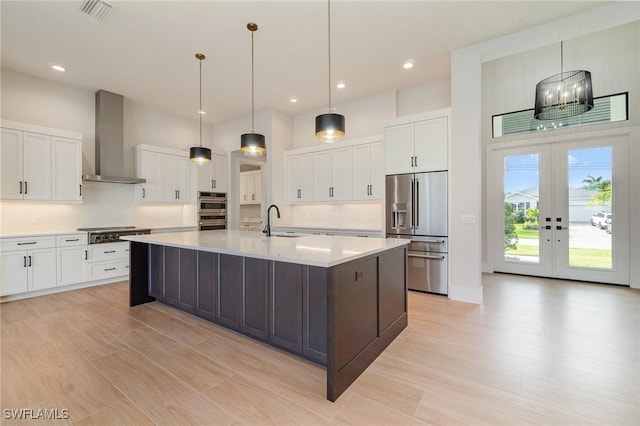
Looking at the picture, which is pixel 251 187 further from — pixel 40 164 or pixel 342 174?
pixel 40 164

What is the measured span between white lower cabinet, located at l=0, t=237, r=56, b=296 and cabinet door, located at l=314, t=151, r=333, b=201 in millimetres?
4431

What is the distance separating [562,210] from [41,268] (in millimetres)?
8668

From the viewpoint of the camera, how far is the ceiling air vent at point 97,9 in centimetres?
287

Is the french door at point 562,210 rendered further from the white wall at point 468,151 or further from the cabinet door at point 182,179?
the cabinet door at point 182,179

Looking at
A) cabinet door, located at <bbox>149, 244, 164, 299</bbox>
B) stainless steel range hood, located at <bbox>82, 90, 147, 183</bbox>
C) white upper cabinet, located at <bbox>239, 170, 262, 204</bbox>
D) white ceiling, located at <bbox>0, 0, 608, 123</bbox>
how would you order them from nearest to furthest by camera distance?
white ceiling, located at <bbox>0, 0, 608, 123</bbox>
cabinet door, located at <bbox>149, 244, 164, 299</bbox>
stainless steel range hood, located at <bbox>82, 90, 147, 183</bbox>
white upper cabinet, located at <bbox>239, 170, 262, 204</bbox>

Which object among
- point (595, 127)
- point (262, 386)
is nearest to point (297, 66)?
point (262, 386)

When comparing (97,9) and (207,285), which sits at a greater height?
(97,9)

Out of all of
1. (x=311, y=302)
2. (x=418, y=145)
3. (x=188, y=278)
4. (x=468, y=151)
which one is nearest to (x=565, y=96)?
(x=468, y=151)

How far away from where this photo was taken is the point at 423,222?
4.19 metres

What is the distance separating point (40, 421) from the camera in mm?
→ 1648

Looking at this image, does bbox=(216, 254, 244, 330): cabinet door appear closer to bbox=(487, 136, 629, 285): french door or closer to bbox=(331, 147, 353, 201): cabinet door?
bbox=(331, 147, 353, 201): cabinet door

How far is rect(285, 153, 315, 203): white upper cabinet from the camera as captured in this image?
589 cm

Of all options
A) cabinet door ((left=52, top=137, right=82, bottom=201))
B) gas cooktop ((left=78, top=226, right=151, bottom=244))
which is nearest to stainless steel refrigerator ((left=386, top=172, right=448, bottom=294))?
gas cooktop ((left=78, top=226, right=151, bottom=244))

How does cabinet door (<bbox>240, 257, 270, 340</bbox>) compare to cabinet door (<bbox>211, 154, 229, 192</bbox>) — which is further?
cabinet door (<bbox>211, 154, 229, 192</bbox>)
